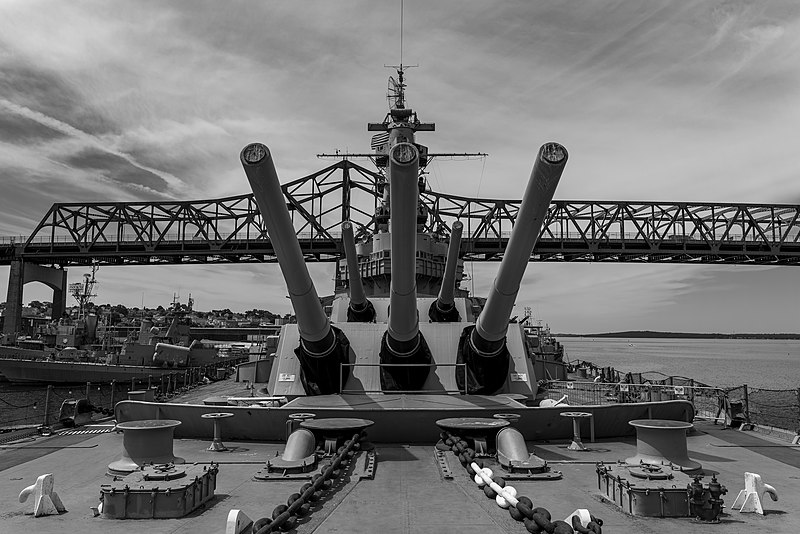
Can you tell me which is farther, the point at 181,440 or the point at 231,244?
the point at 231,244

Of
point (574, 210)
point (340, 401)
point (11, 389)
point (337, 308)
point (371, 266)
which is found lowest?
point (11, 389)

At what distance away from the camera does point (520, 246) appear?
5605mm

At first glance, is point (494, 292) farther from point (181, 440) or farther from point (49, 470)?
point (49, 470)

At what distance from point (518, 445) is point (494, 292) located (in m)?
1.78

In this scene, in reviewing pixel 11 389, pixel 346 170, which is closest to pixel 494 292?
pixel 11 389

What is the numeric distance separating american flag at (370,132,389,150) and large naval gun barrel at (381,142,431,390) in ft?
28.9

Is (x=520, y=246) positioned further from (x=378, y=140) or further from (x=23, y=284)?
(x=23, y=284)

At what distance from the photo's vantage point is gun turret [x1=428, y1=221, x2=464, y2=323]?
809cm

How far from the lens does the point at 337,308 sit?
32.5 ft

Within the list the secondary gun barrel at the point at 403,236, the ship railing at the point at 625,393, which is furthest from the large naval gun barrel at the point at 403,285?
the ship railing at the point at 625,393

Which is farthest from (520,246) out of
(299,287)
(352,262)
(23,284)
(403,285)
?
(23,284)

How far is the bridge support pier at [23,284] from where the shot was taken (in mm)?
50188

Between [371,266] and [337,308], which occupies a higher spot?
[371,266]

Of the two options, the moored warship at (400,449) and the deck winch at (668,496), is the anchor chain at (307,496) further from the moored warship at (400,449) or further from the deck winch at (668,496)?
the deck winch at (668,496)
